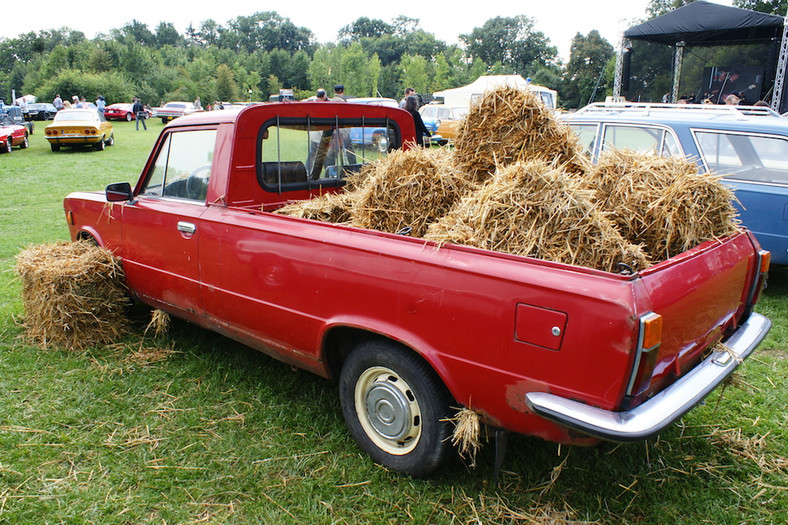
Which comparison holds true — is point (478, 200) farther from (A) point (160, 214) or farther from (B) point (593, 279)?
(A) point (160, 214)

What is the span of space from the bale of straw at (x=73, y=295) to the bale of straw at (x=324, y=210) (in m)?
1.85

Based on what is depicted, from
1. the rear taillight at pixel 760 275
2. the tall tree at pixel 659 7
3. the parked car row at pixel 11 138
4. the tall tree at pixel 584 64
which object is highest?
the tall tree at pixel 659 7

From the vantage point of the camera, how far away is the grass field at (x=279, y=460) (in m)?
2.60

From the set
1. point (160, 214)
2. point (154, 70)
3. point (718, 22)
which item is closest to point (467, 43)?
point (154, 70)

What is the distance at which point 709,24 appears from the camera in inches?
715

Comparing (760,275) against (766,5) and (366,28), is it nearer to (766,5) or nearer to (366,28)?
(766,5)

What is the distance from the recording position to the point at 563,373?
2.08 m

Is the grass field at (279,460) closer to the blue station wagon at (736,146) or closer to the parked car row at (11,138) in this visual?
the blue station wagon at (736,146)

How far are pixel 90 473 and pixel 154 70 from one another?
216ft

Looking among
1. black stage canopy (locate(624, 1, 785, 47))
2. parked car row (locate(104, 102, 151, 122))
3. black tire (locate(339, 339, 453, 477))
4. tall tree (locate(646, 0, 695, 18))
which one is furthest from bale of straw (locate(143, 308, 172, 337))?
tall tree (locate(646, 0, 695, 18))

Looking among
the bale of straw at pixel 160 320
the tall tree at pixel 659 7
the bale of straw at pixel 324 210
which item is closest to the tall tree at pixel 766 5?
the tall tree at pixel 659 7

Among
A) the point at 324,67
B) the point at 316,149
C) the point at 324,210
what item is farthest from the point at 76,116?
the point at 324,67

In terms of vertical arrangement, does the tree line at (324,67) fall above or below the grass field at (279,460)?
above

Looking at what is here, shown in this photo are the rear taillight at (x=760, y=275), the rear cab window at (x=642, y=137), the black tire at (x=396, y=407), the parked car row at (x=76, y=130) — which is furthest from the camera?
the parked car row at (x=76, y=130)
